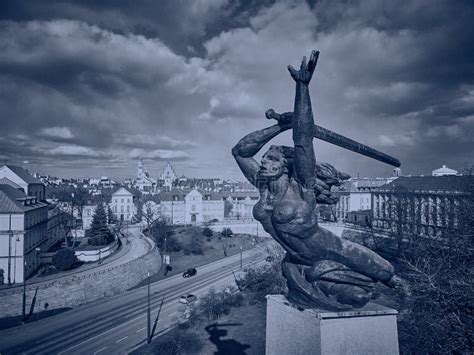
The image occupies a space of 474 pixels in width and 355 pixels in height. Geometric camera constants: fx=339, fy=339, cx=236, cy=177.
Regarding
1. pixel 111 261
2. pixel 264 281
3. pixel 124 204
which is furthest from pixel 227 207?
pixel 264 281

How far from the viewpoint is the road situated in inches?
933

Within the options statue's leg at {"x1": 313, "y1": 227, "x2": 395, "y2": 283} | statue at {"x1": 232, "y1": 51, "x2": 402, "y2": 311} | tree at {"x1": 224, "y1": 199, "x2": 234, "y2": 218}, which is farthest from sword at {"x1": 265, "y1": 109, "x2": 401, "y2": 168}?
tree at {"x1": 224, "y1": 199, "x2": 234, "y2": 218}

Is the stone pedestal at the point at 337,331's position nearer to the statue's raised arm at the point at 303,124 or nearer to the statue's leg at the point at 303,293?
the statue's leg at the point at 303,293

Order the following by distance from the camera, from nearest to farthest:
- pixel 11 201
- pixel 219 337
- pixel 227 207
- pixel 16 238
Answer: pixel 219 337, pixel 16 238, pixel 11 201, pixel 227 207

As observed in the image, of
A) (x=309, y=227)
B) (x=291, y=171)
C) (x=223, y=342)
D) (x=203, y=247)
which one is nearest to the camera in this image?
(x=309, y=227)

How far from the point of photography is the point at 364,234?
58156mm

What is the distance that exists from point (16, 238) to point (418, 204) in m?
52.0

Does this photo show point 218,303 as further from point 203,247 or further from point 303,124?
point 303,124

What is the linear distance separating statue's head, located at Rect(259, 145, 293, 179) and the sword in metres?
0.60

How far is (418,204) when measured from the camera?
5003cm

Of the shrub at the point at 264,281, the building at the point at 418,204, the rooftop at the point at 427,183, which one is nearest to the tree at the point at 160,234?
the shrub at the point at 264,281

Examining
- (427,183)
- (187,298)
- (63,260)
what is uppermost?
(427,183)

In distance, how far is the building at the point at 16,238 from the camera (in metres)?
34.1

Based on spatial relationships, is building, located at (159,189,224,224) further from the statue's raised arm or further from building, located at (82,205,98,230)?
the statue's raised arm
